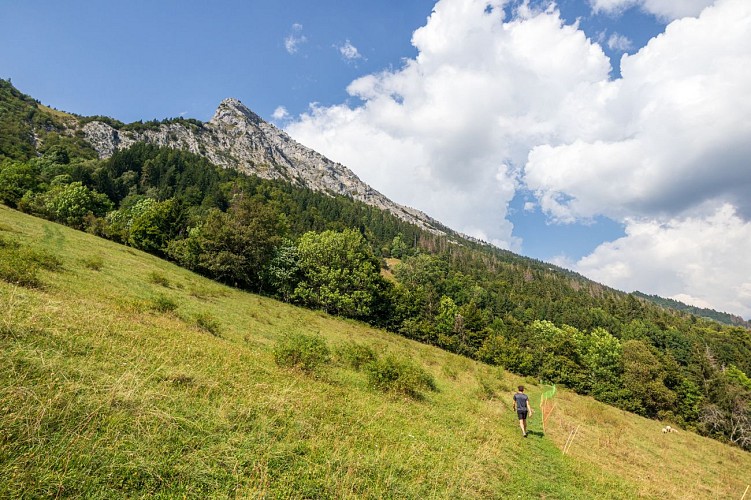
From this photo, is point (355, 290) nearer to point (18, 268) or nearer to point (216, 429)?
point (18, 268)

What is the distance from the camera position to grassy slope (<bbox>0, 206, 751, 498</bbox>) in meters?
5.52

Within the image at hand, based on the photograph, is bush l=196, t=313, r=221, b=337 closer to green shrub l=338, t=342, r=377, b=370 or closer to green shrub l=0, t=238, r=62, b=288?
green shrub l=0, t=238, r=62, b=288

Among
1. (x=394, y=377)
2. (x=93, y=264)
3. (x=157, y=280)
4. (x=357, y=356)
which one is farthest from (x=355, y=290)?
(x=394, y=377)

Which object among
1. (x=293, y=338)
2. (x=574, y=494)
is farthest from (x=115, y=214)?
(x=574, y=494)

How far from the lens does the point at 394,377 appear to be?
17125 millimetres

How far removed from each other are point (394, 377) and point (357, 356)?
392 cm

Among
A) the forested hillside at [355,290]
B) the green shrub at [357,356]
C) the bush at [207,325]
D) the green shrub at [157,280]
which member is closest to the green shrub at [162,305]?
the bush at [207,325]

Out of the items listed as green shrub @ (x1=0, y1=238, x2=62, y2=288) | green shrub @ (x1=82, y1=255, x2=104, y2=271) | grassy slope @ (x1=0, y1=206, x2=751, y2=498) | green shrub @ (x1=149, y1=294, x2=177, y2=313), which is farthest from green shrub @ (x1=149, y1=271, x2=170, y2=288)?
green shrub @ (x1=149, y1=294, x2=177, y2=313)

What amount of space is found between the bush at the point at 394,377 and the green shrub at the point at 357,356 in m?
1.76

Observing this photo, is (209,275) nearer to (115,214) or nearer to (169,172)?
(115,214)

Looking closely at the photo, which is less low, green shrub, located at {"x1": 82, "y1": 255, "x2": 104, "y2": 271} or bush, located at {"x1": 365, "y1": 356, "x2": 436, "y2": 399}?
bush, located at {"x1": 365, "y1": 356, "x2": 436, "y2": 399}

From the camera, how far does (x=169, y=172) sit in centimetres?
11419

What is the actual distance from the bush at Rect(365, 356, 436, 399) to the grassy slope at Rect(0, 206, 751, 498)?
2.56 ft

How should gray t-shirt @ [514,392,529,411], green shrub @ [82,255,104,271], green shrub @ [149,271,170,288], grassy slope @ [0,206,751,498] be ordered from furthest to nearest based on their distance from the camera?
green shrub @ [149,271,170,288] → green shrub @ [82,255,104,271] → gray t-shirt @ [514,392,529,411] → grassy slope @ [0,206,751,498]
